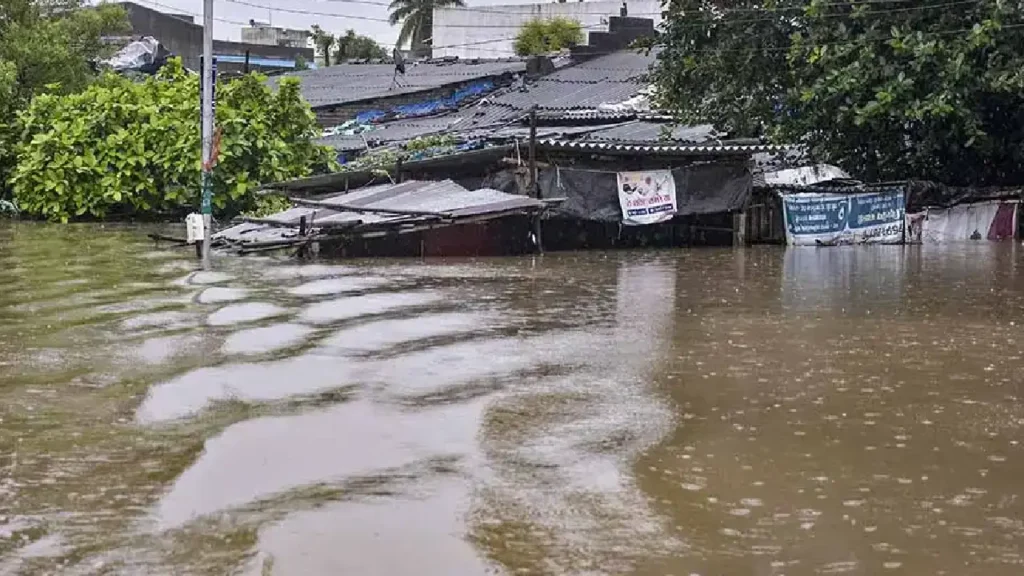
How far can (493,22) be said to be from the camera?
167ft

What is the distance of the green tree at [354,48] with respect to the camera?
58969 mm

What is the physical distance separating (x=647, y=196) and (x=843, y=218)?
4.09m

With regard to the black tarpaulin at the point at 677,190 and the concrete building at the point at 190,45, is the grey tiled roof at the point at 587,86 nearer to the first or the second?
the black tarpaulin at the point at 677,190

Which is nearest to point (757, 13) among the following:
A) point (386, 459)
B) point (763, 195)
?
point (763, 195)

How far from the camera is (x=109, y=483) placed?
6.44m

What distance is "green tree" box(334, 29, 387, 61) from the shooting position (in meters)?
59.0

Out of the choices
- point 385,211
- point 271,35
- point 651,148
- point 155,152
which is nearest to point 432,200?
point 385,211

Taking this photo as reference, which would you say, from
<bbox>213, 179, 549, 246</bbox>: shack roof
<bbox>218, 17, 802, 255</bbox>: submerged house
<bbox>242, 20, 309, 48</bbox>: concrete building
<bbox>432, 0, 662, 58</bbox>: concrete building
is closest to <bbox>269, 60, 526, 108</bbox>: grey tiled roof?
<bbox>218, 17, 802, 255</bbox>: submerged house

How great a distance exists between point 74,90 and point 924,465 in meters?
27.1

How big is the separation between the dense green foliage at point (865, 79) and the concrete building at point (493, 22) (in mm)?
23938

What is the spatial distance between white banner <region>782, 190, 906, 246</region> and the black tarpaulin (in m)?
1.16

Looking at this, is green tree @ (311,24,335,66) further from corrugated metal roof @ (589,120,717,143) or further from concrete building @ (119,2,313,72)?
corrugated metal roof @ (589,120,717,143)

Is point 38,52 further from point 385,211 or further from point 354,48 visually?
point 354,48

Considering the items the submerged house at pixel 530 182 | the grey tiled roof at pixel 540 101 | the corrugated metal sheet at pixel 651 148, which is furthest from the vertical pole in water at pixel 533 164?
the grey tiled roof at pixel 540 101
